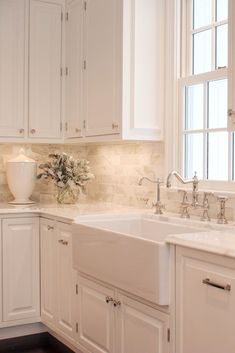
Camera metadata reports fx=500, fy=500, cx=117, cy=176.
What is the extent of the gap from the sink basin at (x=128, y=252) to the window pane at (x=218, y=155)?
407 millimetres

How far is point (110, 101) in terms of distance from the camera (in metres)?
3.29

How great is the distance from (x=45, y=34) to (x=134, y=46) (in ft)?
3.34

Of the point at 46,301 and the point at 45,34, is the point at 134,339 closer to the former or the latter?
the point at 46,301

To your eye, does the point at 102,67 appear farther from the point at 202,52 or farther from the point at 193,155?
the point at 193,155

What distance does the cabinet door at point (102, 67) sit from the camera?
3.22m

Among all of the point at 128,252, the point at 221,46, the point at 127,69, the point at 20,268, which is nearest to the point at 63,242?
the point at 20,268

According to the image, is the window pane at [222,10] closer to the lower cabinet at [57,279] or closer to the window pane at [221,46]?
the window pane at [221,46]

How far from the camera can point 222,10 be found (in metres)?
2.95

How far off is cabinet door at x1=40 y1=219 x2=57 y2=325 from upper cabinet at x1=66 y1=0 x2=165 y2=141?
2.37ft

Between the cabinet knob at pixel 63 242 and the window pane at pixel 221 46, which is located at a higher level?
the window pane at pixel 221 46

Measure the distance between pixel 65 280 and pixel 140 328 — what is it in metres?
0.92

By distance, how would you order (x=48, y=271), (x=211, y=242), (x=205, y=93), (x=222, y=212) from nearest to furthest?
1. (x=211, y=242)
2. (x=222, y=212)
3. (x=205, y=93)
4. (x=48, y=271)

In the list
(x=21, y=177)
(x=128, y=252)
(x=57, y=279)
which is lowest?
(x=57, y=279)

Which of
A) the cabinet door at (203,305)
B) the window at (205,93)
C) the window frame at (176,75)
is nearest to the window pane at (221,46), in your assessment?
the window at (205,93)
